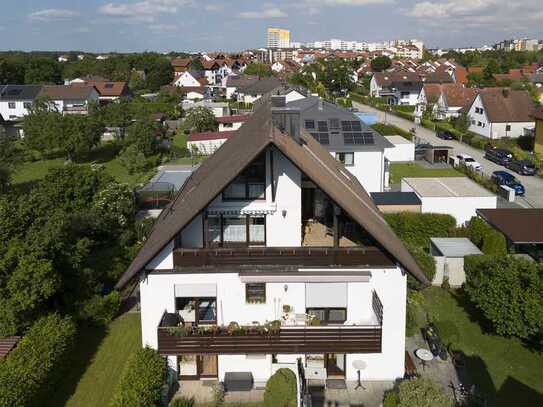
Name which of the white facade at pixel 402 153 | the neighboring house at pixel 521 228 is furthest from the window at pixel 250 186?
the white facade at pixel 402 153

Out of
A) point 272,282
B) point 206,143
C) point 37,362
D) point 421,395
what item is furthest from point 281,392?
point 206,143

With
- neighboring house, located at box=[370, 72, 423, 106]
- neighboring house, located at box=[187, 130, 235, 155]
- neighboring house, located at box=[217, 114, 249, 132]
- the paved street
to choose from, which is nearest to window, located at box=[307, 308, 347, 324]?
the paved street

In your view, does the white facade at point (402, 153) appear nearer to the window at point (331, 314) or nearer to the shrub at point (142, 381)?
the window at point (331, 314)

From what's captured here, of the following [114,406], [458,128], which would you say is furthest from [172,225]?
[458,128]

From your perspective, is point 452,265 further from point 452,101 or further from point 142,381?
point 452,101

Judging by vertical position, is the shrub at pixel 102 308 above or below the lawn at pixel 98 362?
above
